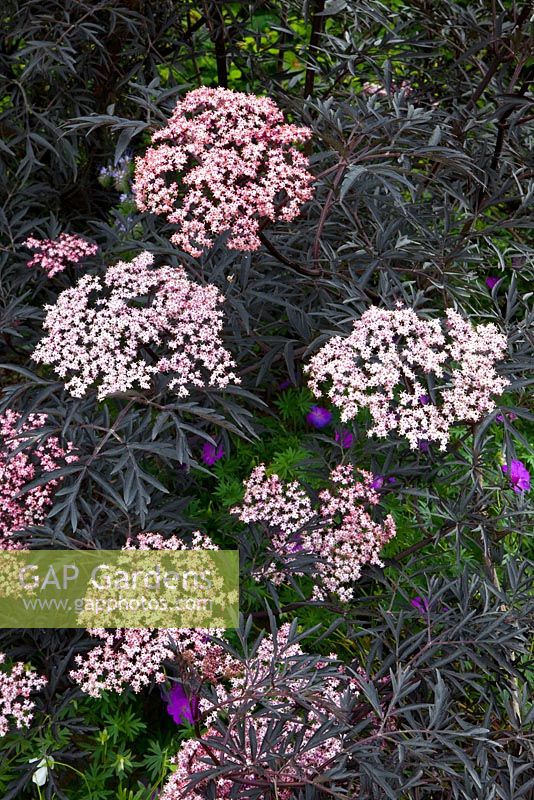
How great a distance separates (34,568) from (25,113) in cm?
191

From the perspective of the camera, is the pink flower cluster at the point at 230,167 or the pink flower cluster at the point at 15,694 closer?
the pink flower cluster at the point at 230,167

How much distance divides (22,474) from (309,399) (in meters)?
1.45

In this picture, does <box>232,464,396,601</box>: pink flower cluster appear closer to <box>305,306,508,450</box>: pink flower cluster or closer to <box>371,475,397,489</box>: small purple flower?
<box>371,475,397,489</box>: small purple flower

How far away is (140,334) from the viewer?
231 cm

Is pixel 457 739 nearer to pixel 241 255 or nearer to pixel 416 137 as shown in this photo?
pixel 241 255

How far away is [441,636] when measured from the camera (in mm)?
2146

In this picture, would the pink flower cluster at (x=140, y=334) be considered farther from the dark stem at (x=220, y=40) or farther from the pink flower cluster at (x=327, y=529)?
the dark stem at (x=220, y=40)

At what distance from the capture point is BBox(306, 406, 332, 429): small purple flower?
333cm

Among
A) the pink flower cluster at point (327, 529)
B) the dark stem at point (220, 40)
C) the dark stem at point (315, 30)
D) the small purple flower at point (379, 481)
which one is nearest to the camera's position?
the pink flower cluster at point (327, 529)

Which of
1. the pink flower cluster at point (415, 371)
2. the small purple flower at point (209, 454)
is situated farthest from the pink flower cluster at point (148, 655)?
the small purple flower at point (209, 454)

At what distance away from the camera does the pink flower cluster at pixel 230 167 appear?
221cm

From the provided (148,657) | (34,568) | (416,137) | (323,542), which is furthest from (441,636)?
(416,137)
